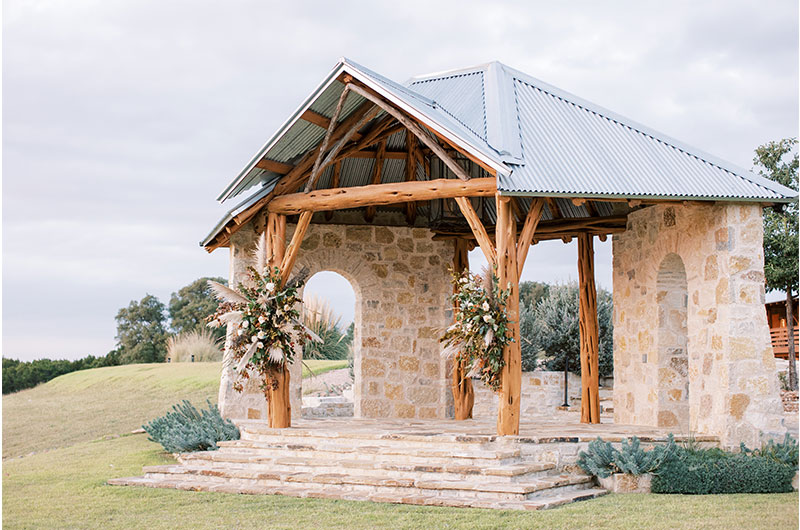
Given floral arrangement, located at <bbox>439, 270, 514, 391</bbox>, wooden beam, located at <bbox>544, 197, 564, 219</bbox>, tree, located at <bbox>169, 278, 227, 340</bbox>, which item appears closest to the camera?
floral arrangement, located at <bbox>439, 270, 514, 391</bbox>

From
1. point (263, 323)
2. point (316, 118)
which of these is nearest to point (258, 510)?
point (263, 323)

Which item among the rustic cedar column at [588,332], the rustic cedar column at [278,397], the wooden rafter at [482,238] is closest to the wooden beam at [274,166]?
the rustic cedar column at [278,397]

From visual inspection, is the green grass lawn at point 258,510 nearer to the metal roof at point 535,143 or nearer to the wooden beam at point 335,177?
the metal roof at point 535,143

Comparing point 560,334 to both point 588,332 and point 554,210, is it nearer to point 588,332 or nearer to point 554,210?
point 588,332

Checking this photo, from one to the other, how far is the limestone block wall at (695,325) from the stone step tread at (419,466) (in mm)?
2663

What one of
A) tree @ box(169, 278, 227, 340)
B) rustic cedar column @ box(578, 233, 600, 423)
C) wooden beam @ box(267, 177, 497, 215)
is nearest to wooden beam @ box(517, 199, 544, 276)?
wooden beam @ box(267, 177, 497, 215)

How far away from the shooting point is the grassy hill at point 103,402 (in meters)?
16.5

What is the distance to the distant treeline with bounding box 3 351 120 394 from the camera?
30.8m

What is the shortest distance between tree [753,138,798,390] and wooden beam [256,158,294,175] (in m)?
13.0

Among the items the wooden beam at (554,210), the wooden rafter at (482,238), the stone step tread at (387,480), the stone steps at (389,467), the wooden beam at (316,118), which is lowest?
the stone step tread at (387,480)

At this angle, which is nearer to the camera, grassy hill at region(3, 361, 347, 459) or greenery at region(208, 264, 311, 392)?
greenery at region(208, 264, 311, 392)

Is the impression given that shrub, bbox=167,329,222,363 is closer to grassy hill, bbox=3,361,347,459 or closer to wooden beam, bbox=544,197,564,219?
grassy hill, bbox=3,361,347,459

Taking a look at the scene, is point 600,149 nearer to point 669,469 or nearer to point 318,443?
point 669,469

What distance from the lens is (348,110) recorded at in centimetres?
1110
